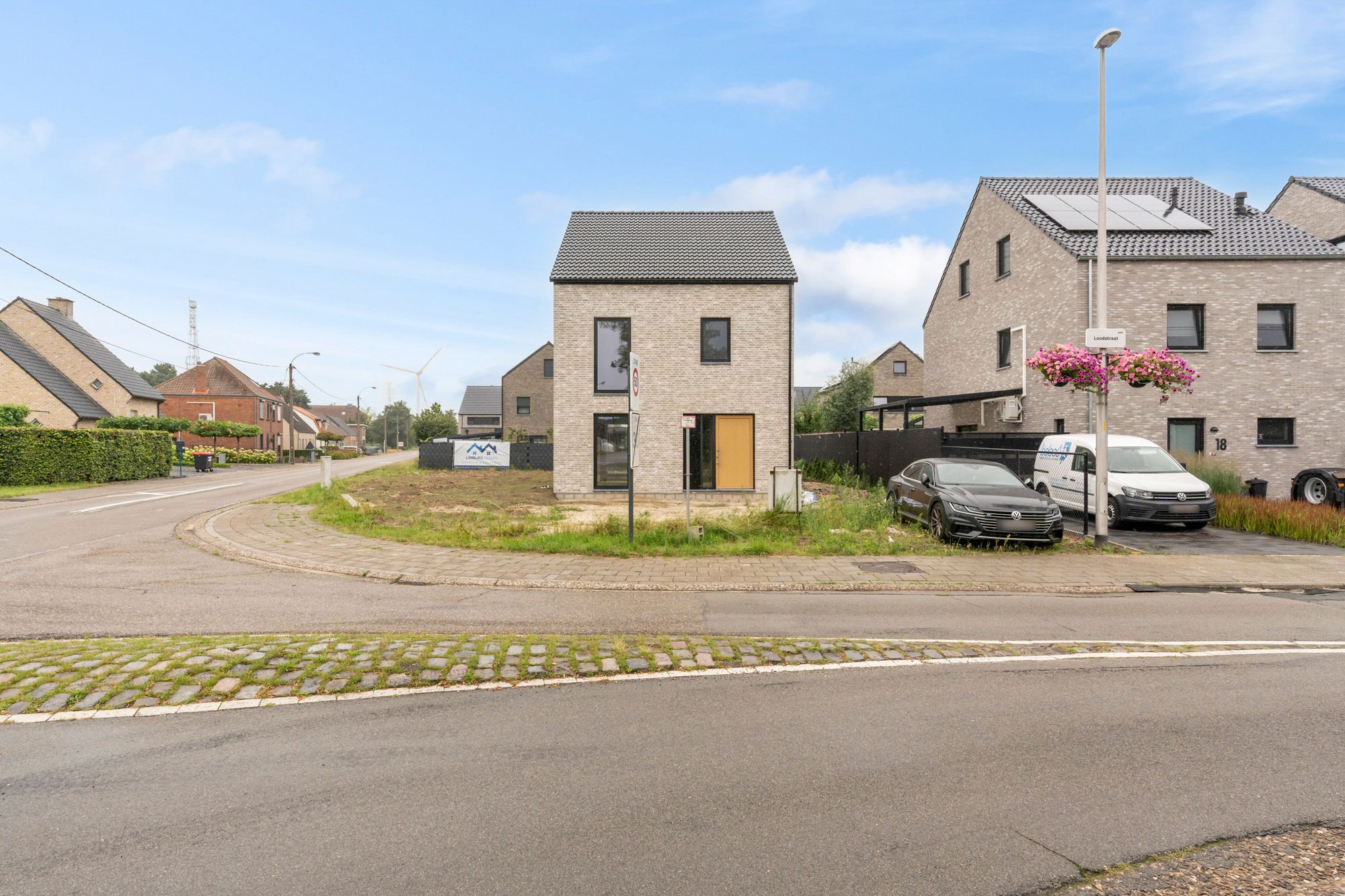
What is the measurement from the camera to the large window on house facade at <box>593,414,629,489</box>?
65.6 feet

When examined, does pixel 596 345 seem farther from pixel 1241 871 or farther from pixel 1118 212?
pixel 1241 871

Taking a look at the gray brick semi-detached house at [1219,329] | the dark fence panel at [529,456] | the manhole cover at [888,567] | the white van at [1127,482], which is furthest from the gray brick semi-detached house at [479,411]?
the manhole cover at [888,567]

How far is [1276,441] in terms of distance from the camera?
2002cm

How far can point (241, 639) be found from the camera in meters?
5.67

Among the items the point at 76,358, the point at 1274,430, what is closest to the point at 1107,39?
the point at 1274,430

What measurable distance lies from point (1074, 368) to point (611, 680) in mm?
11106

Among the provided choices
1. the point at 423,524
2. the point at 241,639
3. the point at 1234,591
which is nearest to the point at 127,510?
the point at 423,524

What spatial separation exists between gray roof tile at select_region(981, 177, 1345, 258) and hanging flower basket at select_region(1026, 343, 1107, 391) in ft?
29.2

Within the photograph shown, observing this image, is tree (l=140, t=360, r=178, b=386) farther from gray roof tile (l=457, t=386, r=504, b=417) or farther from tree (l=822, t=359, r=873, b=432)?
tree (l=822, t=359, r=873, b=432)

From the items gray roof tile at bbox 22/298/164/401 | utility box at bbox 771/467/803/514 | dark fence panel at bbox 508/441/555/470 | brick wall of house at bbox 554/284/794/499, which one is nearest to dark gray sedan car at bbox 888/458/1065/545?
utility box at bbox 771/467/803/514

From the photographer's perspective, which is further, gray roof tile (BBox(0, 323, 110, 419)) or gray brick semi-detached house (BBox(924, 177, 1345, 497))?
gray roof tile (BBox(0, 323, 110, 419))

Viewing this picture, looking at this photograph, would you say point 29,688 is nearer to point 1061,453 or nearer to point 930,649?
point 930,649

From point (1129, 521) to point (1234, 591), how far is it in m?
5.62

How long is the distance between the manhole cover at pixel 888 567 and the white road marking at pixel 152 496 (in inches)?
649
